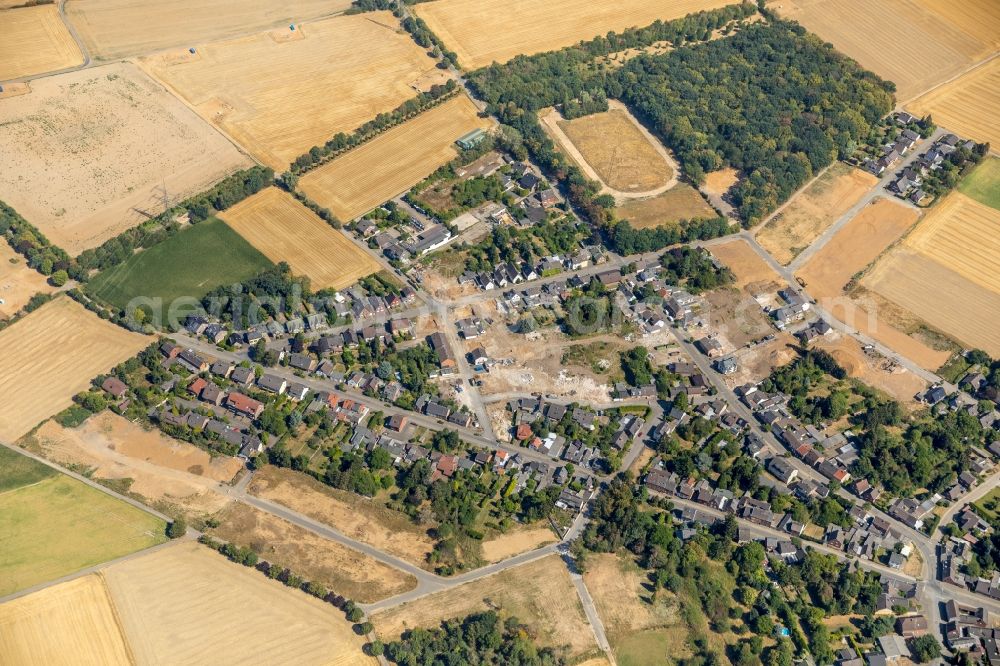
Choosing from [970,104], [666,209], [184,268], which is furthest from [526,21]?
[184,268]

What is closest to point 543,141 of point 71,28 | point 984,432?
point 984,432

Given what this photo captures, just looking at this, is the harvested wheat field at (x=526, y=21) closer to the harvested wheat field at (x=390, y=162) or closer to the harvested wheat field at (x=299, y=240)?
the harvested wheat field at (x=390, y=162)

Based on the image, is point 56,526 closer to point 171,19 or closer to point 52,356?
point 52,356

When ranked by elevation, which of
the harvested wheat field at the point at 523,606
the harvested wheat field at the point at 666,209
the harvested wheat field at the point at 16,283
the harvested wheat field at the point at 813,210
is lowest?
the harvested wheat field at the point at 523,606

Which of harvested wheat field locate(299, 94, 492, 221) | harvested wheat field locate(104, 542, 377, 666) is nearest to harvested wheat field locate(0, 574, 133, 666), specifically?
harvested wheat field locate(104, 542, 377, 666)

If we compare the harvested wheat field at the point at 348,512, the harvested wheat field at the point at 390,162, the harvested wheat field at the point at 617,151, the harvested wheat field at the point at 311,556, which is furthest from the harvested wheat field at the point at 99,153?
the harvested wheat field at the point at 311,556

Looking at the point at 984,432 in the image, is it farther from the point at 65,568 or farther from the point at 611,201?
the point at 65,568

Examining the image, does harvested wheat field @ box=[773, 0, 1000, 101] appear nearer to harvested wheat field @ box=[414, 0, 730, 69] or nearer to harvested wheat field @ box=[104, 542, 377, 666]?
harvested wheat field @ box=[414, 0, 730, 69]
